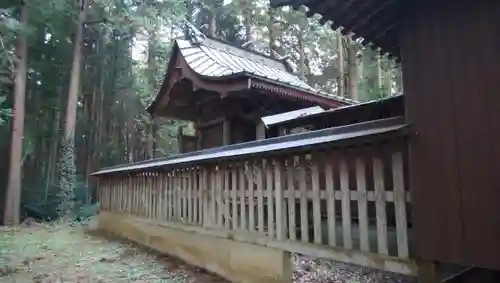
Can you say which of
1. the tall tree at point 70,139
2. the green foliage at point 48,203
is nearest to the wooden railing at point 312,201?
the tall tree at point 70,139

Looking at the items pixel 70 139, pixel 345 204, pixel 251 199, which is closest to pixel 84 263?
pixel 251 199

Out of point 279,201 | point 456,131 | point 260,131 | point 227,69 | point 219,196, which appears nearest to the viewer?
point 456,131

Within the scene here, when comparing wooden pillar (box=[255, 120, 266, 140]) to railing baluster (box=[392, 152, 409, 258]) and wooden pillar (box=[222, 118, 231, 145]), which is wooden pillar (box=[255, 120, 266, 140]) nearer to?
wooden pillar (box=[222, 118, 231, 145])

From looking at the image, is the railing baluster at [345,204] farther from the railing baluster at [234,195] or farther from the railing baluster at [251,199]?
the railing baluster at [234,195]

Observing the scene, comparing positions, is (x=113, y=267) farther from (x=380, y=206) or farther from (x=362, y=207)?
(x=380, y=206)

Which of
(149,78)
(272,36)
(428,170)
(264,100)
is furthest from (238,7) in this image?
(428,170)

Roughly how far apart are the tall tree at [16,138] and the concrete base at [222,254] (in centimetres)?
645

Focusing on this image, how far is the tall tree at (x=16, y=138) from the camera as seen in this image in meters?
11.4

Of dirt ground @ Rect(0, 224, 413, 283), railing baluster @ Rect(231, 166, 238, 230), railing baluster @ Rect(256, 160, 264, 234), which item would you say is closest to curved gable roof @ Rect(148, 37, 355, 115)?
railing baluster @ Rect(231, 166, 238, 230)

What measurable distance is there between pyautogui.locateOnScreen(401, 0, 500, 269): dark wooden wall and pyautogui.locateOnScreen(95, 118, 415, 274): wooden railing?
21 centimetres

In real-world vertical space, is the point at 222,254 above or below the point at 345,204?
below

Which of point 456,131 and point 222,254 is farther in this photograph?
point 222,254

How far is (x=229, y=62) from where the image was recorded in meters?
8.33

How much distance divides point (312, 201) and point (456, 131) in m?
1.45
